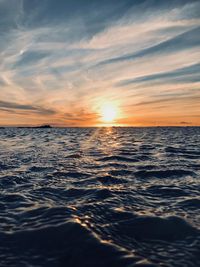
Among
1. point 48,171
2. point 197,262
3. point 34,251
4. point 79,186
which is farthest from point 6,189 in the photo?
point 197,262

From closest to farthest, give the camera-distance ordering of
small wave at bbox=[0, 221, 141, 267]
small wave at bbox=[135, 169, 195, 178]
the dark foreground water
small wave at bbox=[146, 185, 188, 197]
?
small wave at bbox=[0, 221, 141, 267], the dark foreground water, small wave at bbox=[146, 185, 188, 197], small wave at bbox=[135, 169, 195, 178]

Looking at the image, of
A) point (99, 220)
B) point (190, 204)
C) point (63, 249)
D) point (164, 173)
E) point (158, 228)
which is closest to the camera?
point (63, 249)

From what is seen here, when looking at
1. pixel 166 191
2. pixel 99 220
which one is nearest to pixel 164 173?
pixel 166 191

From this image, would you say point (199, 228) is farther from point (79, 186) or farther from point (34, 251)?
point (79, 186)

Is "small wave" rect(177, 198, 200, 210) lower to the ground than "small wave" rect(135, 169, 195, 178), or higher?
lower

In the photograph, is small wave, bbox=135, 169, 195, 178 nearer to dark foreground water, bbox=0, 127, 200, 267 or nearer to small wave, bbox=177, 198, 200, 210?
dark foreground water, bbox=0, 127, 200, 267

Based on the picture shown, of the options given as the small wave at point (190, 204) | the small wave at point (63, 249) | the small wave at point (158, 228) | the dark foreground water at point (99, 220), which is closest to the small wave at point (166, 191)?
the dark foreground water at point (99, 220)

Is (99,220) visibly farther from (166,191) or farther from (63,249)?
(166,191)

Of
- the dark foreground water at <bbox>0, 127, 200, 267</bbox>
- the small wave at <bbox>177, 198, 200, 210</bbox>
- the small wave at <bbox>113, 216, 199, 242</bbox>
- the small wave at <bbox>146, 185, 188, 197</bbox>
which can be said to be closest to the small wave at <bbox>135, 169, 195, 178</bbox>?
the dark foreground water at <bbox>0, 127, 200, 267</bbox>

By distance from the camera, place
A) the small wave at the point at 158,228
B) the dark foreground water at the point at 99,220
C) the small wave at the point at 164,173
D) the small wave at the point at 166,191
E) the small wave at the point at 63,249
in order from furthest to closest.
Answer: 1. the small wave at the point at 164,173
2. the small wave at the point at 166,191
3. the small wave at the point at 158,228
4. the dark foreground water at the point at 99,220
5. the small wave at the point at 63,249

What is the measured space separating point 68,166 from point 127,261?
1164 centimetres

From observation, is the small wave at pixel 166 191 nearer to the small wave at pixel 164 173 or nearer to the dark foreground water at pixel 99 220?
the dark foreground water at pixel 99 220

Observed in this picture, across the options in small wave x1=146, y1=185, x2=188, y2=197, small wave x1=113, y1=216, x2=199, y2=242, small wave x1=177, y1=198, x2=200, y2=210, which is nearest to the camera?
small wave x1=113, y1=216, x2=199, y2=242

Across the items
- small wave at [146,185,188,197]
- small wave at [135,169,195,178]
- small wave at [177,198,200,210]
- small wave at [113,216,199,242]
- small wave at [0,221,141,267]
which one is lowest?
small wave at [0,221,141,267]
